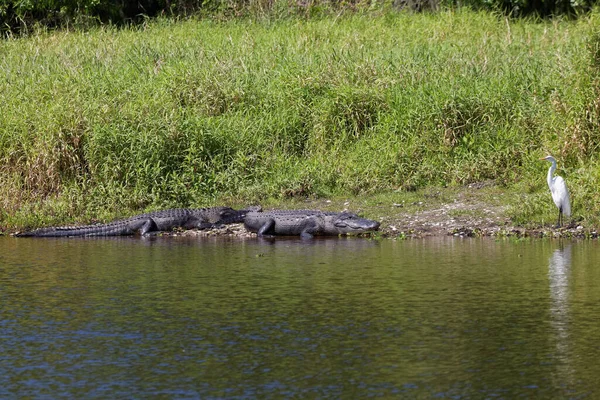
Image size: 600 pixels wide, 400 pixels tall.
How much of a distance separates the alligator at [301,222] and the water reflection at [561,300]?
8.52 feet

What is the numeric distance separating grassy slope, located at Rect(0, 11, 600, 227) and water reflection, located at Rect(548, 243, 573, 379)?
218 centimetres

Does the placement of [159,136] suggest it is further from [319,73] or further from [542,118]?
[542,118]

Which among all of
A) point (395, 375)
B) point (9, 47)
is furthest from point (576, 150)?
point (9, 47)

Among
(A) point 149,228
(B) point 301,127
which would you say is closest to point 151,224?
(A) point 149,228

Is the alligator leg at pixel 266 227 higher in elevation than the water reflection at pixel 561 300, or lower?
higher

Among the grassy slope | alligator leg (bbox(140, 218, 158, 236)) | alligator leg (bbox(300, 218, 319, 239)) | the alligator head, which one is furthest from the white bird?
alligator leg (bbox(140, 218, 158, 236))

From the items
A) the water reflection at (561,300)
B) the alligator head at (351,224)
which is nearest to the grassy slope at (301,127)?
the alligator head at (351,224)

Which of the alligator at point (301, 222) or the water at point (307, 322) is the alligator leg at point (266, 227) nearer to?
the alligator at point (301, 222)

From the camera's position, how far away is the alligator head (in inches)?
463

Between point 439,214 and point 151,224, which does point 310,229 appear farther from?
point 151,224

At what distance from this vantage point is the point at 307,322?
7.14 m

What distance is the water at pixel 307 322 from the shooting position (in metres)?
5.66

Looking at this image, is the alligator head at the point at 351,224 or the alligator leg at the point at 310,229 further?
the alligator leg at the point at 310,229

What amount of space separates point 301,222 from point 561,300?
497 cm
